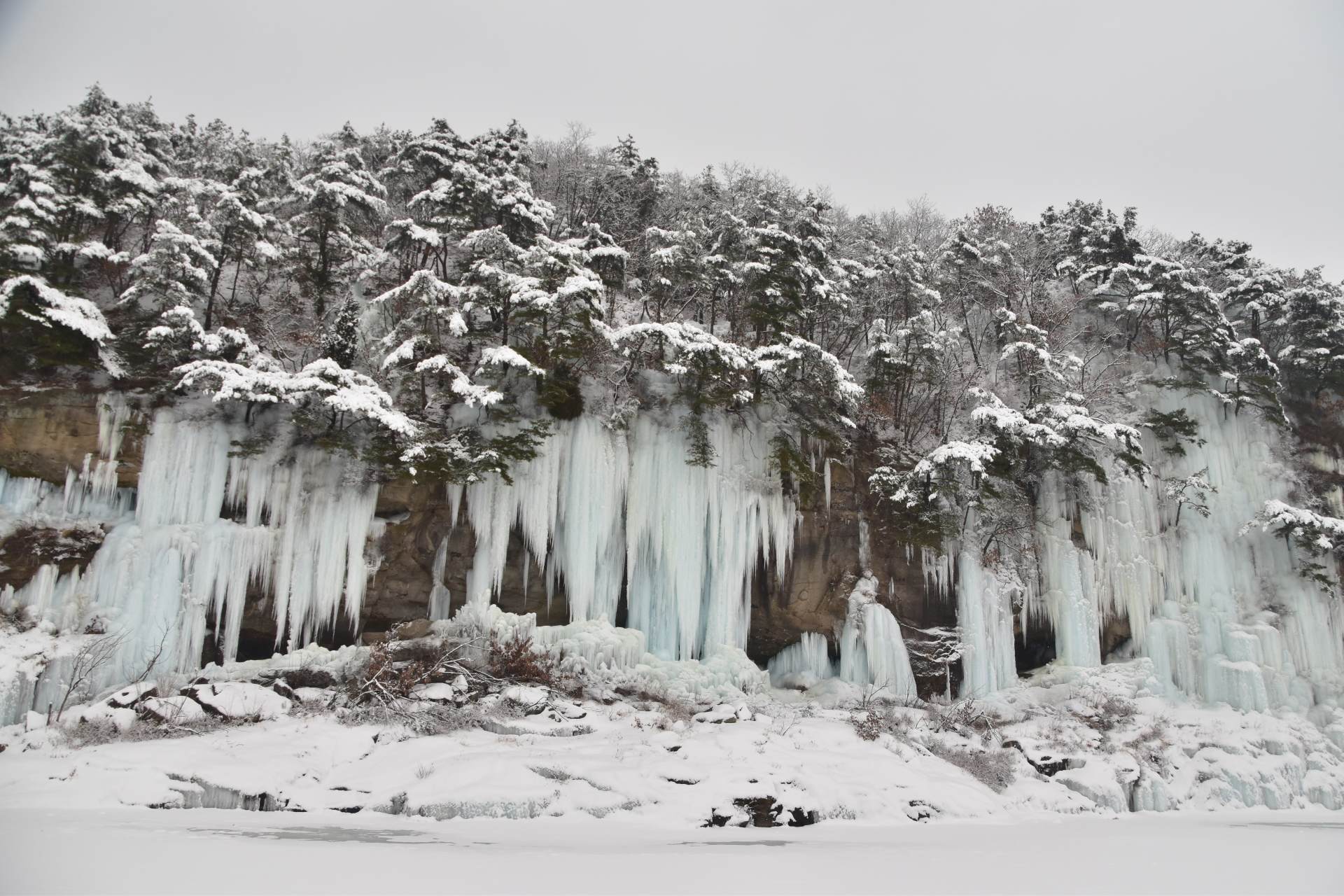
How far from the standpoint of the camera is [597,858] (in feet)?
18.9

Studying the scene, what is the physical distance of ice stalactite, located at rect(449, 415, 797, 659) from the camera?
14211mm

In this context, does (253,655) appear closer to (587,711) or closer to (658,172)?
(587,711)

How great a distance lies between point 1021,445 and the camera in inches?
682

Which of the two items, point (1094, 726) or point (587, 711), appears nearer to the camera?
point (587, 711)

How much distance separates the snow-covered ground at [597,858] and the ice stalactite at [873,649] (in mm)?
6491

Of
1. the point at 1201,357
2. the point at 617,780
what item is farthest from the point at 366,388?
the point at 1201,357

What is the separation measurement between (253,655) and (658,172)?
60.2ft

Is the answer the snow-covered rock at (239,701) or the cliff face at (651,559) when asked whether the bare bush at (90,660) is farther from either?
the snow-covered rock at (239,701)

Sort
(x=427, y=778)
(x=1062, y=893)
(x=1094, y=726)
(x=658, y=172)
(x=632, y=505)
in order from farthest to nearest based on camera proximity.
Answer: (x=658, y=172) < (x=632, y=505) < (x=1094, y=726) < (x=427, y=778) < (x=1062, y=893)

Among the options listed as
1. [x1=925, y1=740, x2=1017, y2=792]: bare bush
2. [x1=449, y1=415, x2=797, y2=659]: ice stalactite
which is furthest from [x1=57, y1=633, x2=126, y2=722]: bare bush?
[x1=925, y1=740, x2=1017, y2=792]: bare bush

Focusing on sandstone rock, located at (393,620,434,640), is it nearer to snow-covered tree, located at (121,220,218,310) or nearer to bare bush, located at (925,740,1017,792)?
snow-covered tree, located at (121,220,218,310)

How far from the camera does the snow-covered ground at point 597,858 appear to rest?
4.63 metres

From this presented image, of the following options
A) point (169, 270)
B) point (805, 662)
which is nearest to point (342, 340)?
point (169, 270)

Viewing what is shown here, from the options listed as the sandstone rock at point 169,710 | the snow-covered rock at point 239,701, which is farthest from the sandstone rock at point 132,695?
the snow-covered rock at point 239,701
